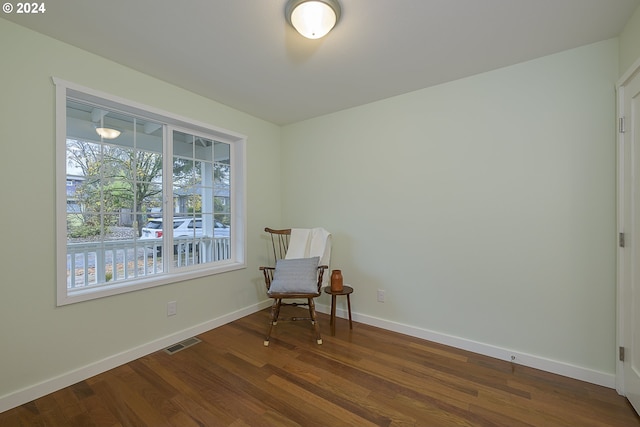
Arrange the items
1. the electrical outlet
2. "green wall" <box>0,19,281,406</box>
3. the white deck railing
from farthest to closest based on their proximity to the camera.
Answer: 1. the electrical outlet
2. the white deck railing
3. "green wall" <box>0,19,281,406</box>

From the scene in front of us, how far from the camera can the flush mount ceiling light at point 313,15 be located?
1425 mm

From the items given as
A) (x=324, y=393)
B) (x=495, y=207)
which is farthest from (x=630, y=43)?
(x=324, y=393)

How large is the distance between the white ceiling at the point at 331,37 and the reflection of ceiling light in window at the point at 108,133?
1.78ft

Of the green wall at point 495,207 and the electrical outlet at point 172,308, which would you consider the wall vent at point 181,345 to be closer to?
the electrical outlet at point 172,308

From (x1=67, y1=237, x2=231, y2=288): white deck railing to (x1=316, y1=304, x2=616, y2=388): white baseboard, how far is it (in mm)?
1842

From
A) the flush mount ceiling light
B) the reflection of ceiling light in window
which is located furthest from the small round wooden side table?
the reflection of ceiling light in window

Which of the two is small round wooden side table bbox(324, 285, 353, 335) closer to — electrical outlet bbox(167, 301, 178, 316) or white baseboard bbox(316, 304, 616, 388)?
white baseboard bbox(316, 304, 616, 388)

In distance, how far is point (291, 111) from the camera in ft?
9.82

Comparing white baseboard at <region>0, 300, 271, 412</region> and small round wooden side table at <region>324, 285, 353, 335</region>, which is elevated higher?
small round wooden side table at <region>324, 285, 353, 335</region>

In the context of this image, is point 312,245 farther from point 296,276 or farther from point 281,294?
point 281,294

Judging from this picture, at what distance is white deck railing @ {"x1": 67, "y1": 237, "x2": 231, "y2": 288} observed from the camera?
2070mm

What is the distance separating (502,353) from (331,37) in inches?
105

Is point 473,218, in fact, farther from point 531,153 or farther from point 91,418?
point 91,418

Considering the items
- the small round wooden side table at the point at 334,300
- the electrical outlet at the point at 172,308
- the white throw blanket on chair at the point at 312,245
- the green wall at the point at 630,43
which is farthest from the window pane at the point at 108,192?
the green wall at the point at 630,43
